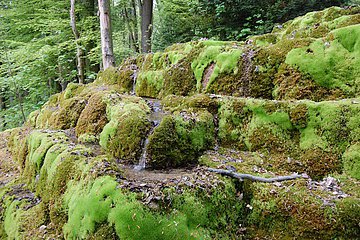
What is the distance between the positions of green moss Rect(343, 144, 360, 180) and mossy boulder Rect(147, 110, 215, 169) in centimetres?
224

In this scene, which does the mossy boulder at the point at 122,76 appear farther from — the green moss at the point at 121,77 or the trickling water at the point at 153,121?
the trickling water at the point at 153,121

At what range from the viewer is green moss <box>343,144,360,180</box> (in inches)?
159

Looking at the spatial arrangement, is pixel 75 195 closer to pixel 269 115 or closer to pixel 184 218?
pixel 184 218

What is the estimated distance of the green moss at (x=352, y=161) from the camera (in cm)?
405

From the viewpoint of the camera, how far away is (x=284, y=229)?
350cm

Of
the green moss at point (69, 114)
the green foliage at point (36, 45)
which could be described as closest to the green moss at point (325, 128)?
the green moss at point (69, 114)

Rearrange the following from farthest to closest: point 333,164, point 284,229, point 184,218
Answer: point 333,164, point 284,229, point 184,218

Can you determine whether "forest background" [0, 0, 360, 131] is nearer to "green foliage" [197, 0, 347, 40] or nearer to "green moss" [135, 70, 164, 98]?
"green foliage" [197, 0, 347, 40]

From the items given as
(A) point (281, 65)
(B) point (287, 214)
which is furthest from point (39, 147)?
(A) point (281, 65)

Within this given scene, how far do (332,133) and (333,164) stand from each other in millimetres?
511

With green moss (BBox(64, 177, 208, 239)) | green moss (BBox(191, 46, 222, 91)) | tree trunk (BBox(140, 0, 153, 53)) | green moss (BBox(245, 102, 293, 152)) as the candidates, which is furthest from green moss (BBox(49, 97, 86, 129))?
tree trunk (BBox(140, 0, 153, 53))

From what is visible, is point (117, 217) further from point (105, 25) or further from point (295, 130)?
point (105, 25)

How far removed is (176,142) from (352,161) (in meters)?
2.75

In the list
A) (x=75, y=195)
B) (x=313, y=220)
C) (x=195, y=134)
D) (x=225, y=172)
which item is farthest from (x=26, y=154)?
(x=313, y=220)
